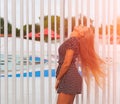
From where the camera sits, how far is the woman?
9.63 feet

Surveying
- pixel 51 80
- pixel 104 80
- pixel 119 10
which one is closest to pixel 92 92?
pixel 104 80

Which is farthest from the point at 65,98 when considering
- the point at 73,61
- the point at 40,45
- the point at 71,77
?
the point at 40,45

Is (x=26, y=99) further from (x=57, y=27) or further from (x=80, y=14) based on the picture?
(x=80, y=14)

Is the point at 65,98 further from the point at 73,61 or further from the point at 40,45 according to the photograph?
the point at 40,45

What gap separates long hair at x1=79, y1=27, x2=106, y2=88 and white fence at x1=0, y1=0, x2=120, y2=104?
234 mm

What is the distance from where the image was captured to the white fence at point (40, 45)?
3.32 metres

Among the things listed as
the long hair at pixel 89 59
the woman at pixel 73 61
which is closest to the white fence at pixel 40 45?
the long hair at pixel 89 59

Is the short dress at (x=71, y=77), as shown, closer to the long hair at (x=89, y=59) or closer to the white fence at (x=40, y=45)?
the long hair at (x=89, y=59)

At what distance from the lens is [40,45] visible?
3361 mm

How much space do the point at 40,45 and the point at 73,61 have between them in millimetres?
524

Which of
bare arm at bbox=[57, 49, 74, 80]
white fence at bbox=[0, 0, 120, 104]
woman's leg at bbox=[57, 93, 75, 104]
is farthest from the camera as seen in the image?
white fence at bbox=[0, 0, 120, 104]

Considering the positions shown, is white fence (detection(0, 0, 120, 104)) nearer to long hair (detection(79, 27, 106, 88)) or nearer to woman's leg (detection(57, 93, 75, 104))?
long hair (detection(79, 27, 106, 88))

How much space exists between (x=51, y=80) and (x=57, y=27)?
0.57 meters

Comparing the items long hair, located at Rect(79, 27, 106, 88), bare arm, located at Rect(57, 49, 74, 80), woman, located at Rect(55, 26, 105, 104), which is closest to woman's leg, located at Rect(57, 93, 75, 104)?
woman, located at Rect(55, 26, 105, 104)
